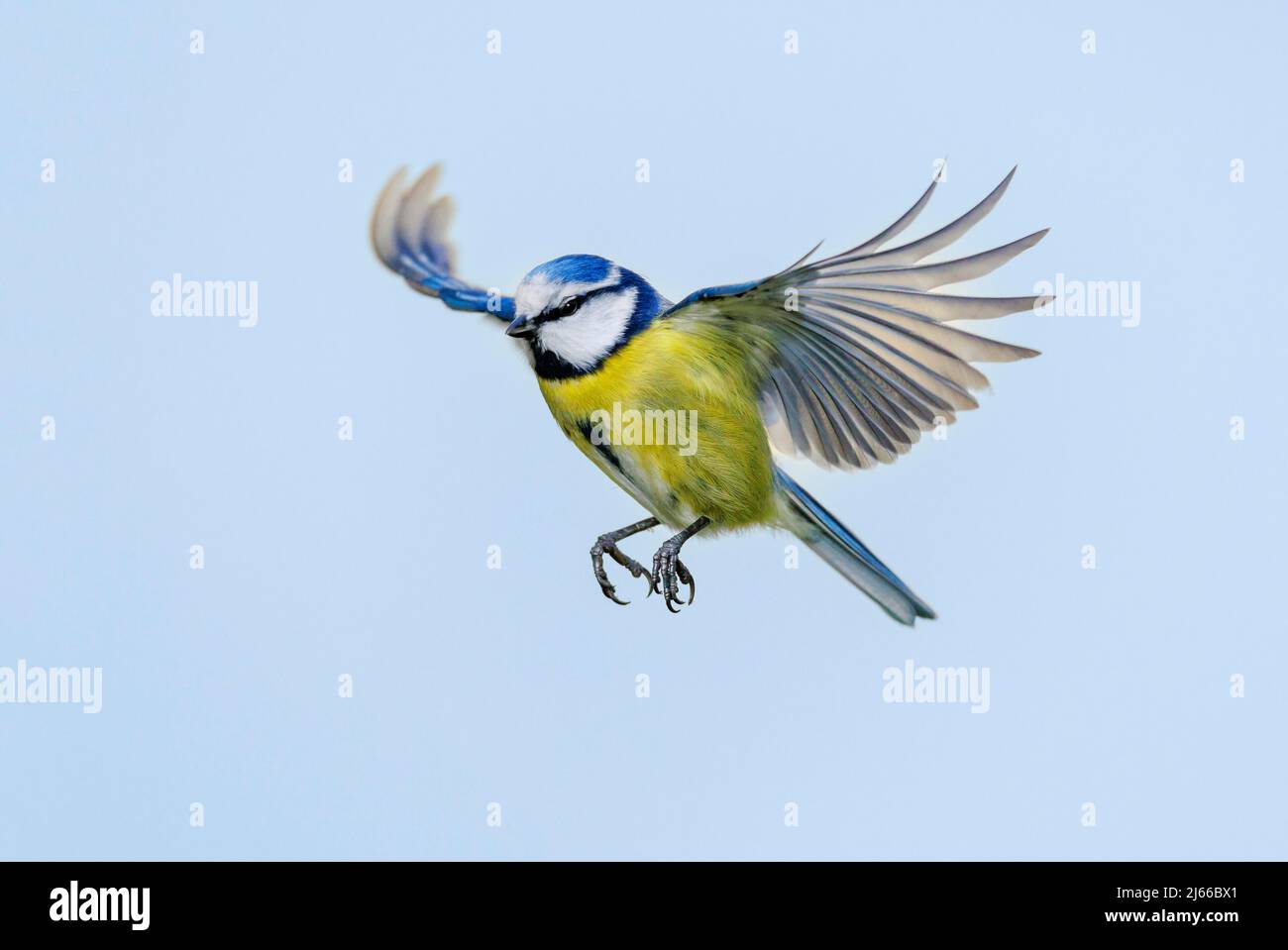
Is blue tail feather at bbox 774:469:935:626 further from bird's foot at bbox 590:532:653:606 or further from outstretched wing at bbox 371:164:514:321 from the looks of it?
outstretched wing at bbox 371:164:514:321

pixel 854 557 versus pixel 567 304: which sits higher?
pixel 567 304

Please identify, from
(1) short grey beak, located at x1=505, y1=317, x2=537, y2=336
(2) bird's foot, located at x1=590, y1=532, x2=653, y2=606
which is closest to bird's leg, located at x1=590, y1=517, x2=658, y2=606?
(2) bird's foot, located at x1=590, y1=532, x2=653, y2=606

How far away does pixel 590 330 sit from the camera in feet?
9.82

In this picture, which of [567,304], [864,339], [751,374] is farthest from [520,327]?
[864,339]

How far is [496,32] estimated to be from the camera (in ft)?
10.2

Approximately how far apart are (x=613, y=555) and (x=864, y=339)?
32.0 inches

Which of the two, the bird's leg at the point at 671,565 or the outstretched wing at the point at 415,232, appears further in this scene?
the outstretched wing at the point at 415,232

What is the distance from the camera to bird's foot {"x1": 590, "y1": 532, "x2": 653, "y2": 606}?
323cm

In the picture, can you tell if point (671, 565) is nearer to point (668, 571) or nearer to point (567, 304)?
point (668, 571)

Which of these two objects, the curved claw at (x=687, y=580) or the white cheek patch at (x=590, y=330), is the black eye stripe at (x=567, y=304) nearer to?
the white cheek patch at (x=590, y=330)

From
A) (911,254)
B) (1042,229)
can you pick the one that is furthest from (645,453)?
(1042,229)

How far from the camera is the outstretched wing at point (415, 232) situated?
3.54 metres

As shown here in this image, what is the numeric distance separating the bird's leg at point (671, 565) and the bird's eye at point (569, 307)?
1.90ft

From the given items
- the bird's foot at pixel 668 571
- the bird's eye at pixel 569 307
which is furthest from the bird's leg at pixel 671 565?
the bird's eye at pixel 569 307
